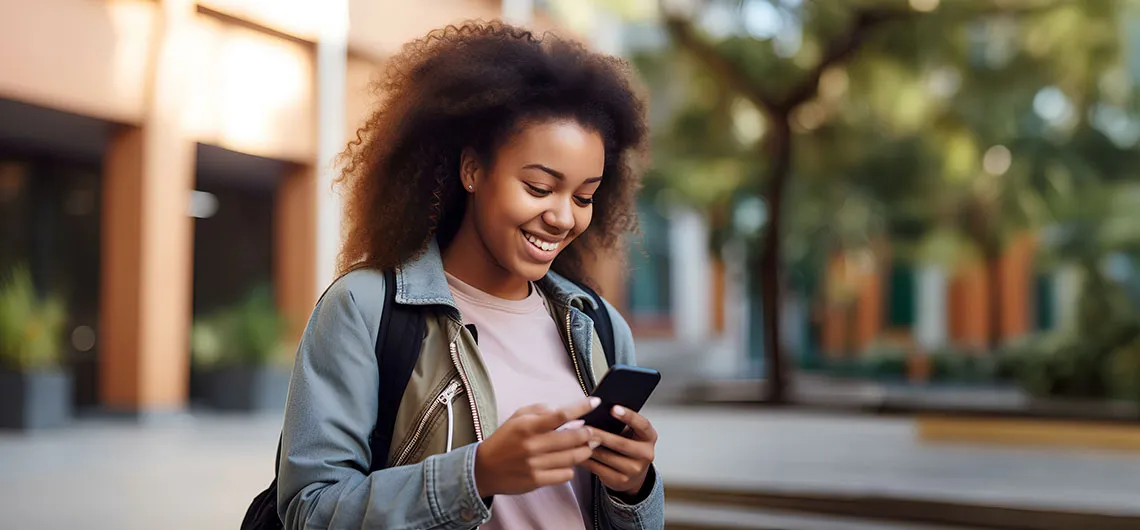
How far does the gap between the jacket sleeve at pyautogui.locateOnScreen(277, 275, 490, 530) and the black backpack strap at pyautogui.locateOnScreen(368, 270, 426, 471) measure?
0.06 ft

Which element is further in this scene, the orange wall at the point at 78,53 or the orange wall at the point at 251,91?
the orange wall at the point at 251,91

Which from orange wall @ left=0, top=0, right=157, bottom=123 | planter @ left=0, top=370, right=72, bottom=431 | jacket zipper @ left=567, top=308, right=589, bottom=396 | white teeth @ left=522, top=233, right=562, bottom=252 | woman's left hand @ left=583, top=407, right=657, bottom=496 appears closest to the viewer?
woman's left hand @ left=583, top=407, right=657, bottom=496

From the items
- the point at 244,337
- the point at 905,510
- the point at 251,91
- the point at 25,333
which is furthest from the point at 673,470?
the point at 244,337

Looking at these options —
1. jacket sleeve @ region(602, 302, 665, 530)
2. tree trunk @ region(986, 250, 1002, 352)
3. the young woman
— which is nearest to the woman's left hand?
the young woman

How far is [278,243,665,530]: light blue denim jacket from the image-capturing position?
4.48ft

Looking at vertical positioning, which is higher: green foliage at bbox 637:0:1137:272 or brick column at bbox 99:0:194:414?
green foliage at bbox 637:0:1137:272

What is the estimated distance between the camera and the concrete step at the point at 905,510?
5.34m

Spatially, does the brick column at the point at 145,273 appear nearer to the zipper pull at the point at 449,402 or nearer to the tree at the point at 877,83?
the tree at the point at 877,83

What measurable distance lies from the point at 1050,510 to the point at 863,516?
0.94m

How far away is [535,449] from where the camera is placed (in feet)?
4.17

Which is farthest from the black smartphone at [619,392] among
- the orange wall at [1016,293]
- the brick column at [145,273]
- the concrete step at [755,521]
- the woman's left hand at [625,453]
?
the orange wall at [1016,293]

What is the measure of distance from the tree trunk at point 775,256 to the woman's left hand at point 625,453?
443 inches

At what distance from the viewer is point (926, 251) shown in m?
13.8

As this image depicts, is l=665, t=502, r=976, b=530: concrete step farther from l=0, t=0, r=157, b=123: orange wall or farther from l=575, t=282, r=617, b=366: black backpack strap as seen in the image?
l=575, t=282, r=617, b=366: black backpack strap
